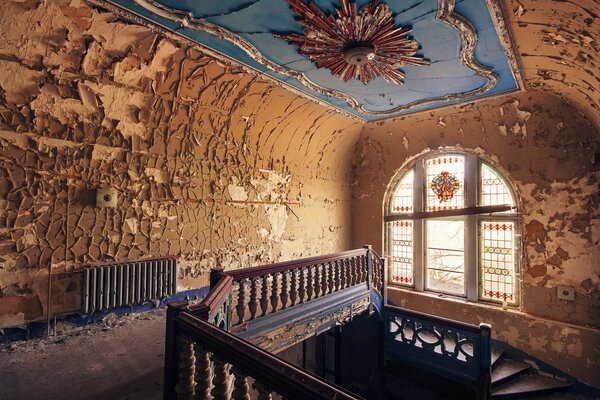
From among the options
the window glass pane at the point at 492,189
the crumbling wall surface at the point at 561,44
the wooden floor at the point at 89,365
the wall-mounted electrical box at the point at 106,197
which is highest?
the crumbling wall surface at the point at 561,44

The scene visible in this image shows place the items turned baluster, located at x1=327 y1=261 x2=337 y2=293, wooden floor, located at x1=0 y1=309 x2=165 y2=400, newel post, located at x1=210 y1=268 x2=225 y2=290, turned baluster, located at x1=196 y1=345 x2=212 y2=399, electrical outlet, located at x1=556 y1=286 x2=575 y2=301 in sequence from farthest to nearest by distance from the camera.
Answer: electrical outlet, located at x1=556 y1=286 x2=575 y2=301 → turned baluster, located at x1=327 y1=261 x2=337 y2=293 → newel post, located at x1=210 y1=268 x2=225 y2=290 → wooden floor, located at x1=0 y1=309 x2=165 y2=400 → turned baluster, located at x1=196 y1=345 x2=212 y2=399

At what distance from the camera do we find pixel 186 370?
2.01 meters

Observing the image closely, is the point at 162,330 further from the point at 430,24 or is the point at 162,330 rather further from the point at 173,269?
the point at 430,24

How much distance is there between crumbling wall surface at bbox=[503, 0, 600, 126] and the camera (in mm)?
2744

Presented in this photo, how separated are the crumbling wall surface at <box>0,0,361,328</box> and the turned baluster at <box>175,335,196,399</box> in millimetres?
2444

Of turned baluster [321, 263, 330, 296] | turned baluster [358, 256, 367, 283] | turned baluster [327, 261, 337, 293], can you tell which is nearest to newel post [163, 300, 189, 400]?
turned baluster [321, 263, 330, 296]

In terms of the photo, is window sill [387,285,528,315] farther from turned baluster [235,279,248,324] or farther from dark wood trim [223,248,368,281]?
turned baluster [235,279,248,324]

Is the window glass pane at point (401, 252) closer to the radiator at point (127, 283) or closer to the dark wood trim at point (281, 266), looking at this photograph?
the dark wood trim at point (281, 266)

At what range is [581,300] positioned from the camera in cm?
518

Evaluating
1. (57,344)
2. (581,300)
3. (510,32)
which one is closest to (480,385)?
(581,300)

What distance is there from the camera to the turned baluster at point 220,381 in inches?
72.4

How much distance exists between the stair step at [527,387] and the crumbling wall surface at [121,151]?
432 centimetres

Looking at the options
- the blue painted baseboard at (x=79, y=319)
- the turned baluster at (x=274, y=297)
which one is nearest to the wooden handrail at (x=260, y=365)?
the turned baluster at (x=274, y=297)

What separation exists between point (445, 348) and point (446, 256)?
235 centimetres
